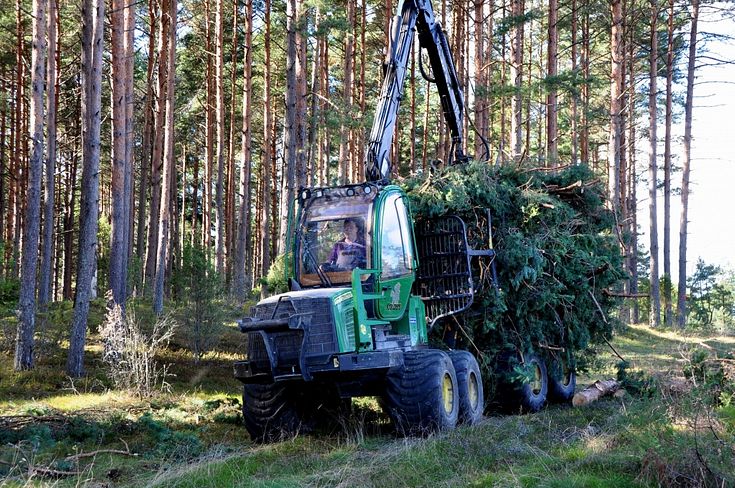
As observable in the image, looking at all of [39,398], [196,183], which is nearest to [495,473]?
[39,398]

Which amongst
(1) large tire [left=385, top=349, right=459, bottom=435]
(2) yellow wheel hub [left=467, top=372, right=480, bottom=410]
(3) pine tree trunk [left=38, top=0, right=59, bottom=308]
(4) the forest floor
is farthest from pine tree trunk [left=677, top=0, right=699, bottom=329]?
(1) large tire [left=385, top=349, right=459, bottom=435]

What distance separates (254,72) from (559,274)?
69.3 feet

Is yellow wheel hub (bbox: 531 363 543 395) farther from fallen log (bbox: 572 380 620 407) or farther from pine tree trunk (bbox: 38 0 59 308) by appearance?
pine tree trunk (bbox: 38 0 59 308)

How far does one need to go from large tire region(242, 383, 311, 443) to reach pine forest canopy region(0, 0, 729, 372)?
4.79m

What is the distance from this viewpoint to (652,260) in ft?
95.6

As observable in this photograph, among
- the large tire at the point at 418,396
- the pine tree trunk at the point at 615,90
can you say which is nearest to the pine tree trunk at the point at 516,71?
the pine tree trunk at the point at 615,90

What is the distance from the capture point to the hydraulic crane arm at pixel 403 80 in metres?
11.1

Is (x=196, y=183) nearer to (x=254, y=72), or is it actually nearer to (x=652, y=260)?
(x=254, y=72)

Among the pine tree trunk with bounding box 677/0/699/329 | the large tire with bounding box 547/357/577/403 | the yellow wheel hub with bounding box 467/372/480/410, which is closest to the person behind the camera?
the yellow wheel hub with bounding box 467/372/480/410

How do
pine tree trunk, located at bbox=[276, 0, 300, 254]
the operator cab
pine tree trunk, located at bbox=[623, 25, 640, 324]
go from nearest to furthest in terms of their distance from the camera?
the operator cab, pine tree trunk, located at bbox=[276, 0, 300, 254], pine tree trunk, located at bbox=[623, 25, 640, 324]

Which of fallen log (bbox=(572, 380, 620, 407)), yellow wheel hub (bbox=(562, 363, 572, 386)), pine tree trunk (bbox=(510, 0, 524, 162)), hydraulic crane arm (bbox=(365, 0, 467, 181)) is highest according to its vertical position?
pine tree trunk (bbox=(510, 0, 524, 162))

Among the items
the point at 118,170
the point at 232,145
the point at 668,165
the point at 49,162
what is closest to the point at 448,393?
the point at 118,170

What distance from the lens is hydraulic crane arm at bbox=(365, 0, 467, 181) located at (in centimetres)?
1105

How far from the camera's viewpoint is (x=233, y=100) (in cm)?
2927
